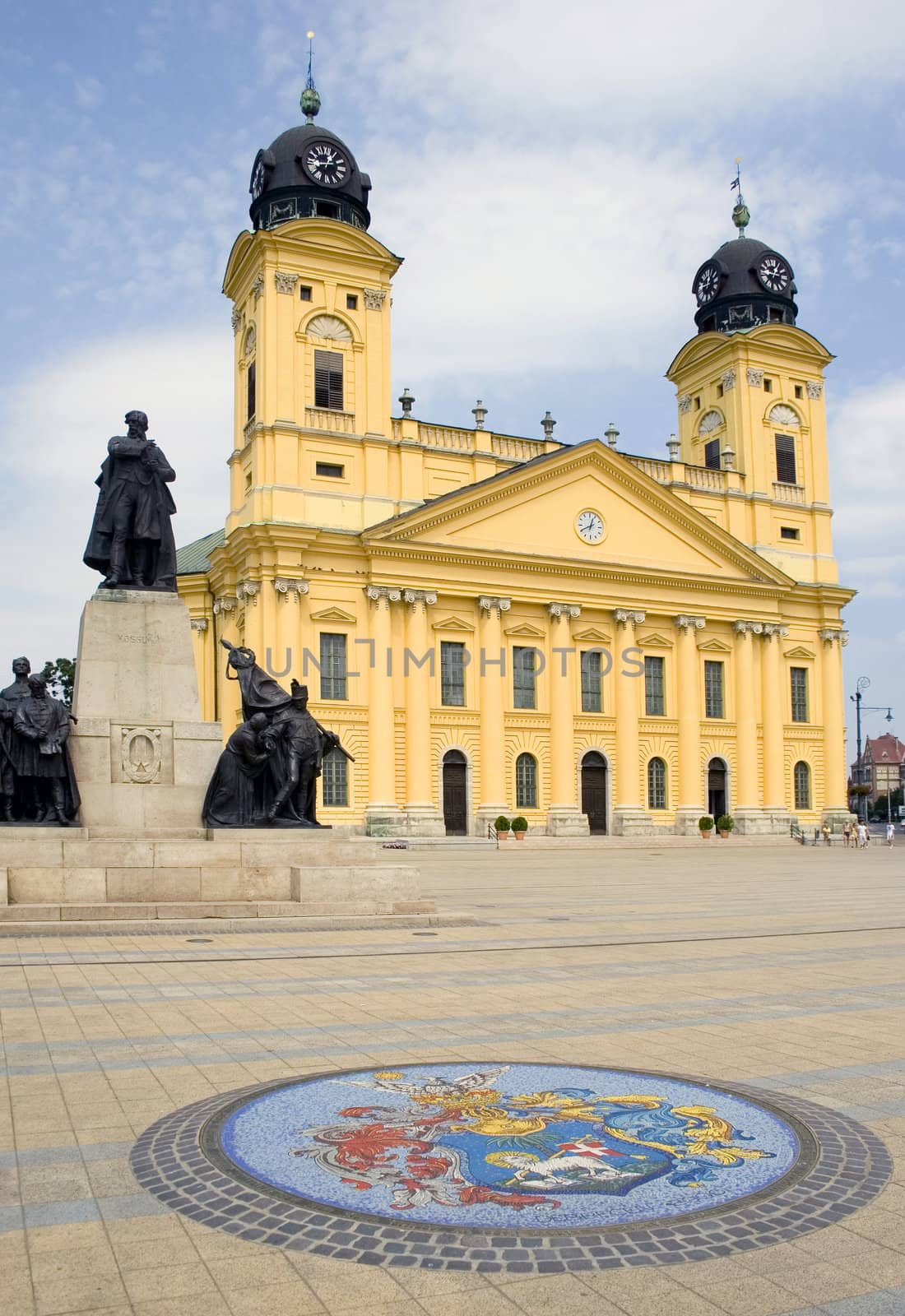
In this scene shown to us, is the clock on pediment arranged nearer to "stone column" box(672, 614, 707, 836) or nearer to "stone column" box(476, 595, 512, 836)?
"stone column" box(476, 595, 512, 836)

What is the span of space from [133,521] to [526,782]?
120ft

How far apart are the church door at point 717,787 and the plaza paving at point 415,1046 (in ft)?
127

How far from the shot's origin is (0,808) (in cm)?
1507

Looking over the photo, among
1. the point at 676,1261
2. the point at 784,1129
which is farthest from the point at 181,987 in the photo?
the point at 676,1261

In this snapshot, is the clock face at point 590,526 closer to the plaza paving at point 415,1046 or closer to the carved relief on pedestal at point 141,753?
the plaza paving at point 415,1046

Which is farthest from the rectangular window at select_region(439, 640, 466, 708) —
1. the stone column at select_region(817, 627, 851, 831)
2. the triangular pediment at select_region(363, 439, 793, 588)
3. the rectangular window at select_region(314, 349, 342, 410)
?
the stone column at select_region(817, 627, 851, 831)

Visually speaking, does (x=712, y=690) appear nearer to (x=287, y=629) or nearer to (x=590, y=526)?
(x=590, y=526)

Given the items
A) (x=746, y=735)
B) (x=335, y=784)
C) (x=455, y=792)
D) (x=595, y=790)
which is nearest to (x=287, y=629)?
(x=335, y=784)

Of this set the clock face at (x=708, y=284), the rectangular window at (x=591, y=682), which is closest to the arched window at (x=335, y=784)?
the rectangular window at (x=591, y=682)

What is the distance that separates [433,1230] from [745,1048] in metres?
3.98

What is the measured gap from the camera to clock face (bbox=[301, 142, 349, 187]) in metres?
52.7

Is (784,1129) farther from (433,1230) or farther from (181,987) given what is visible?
(181,987)

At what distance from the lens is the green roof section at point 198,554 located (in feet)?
189

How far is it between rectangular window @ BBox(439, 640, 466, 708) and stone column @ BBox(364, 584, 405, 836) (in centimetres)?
265
